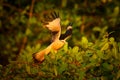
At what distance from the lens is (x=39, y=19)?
748 centimetres

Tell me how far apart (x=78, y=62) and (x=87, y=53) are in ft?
0.42

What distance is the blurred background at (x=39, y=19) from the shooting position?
738cm

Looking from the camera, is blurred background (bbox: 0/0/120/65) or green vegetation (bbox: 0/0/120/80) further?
blurred background (bbox: 0/0/120/65)

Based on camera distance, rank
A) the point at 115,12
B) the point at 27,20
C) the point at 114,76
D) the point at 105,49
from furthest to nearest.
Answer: the point at 27,20 < the point at 115,12 < the point at 105,49 < the point at 114,76

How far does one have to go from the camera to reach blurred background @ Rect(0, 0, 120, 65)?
291 inches

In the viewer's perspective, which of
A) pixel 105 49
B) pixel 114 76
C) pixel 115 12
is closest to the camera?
pixel 114 76

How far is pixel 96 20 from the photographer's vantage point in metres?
7.65

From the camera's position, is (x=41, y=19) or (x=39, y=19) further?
Answer: (x=39, y=19)

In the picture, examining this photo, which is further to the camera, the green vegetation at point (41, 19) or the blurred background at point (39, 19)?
the blurred background at point (39, 19)

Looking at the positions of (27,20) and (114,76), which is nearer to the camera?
(114,76)

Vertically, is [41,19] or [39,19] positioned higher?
[39,19]

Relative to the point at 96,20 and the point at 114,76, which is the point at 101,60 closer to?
the point at 114,76

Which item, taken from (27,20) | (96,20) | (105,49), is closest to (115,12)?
(96,20)

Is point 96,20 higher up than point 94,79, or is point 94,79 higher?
point 96,20
